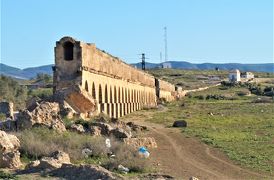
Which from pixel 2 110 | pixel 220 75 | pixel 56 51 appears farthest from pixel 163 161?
pixel 220 75

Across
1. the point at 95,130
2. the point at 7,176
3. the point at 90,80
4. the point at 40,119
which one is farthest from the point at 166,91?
the point at 7,176

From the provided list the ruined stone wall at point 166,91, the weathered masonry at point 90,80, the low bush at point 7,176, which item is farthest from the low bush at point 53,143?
the ruined stone wall at point 166,91

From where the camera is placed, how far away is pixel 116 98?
40719 mm

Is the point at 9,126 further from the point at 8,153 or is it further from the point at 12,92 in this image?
the point at 12,92

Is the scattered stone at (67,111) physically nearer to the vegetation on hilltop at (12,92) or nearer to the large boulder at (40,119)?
the large boulder at (40,119)

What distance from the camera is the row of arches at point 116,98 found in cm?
3306

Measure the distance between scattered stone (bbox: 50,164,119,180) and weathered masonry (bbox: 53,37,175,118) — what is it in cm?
1314

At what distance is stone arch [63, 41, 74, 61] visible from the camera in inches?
1140

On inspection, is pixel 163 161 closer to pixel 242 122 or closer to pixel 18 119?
pixel 18 119

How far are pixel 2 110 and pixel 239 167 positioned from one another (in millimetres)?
18874

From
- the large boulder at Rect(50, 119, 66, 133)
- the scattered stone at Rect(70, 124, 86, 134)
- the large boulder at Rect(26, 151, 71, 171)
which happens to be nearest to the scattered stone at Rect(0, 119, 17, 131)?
the large boulder at Rect(50, 119, 66, 133)

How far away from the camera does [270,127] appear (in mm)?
32750

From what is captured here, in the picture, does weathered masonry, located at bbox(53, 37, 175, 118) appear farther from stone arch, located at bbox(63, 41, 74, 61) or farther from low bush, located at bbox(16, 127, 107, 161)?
low bush, located at bbox(16, 127, 107, 161)

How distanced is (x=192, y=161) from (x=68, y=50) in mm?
11745
